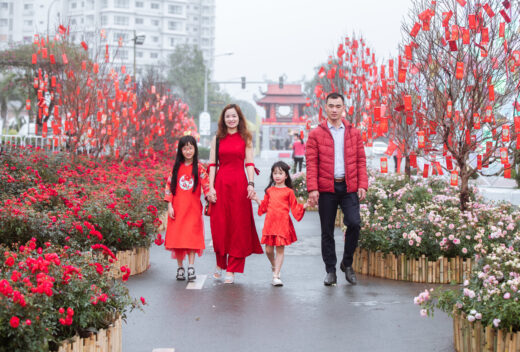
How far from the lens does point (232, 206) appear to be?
7789 mm

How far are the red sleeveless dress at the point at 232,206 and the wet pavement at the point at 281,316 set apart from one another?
0.44 meters

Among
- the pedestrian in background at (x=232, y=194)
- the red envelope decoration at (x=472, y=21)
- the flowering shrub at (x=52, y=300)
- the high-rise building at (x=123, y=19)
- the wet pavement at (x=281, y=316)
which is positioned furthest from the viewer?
the high-rise building at (x=123, y=19)

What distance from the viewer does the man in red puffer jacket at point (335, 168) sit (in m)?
7.38

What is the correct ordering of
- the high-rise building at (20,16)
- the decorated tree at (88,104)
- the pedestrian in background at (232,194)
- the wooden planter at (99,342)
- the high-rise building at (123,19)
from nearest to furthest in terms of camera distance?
the wooden planter at (99,342) → the pedestrian in background at (232,194) → the decorated tree at (88,104) → the high-rise building at (20,16) → the high-rise building at (123,19)

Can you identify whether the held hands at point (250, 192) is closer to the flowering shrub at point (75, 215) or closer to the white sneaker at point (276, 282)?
the white sneaker at point (276, 282)

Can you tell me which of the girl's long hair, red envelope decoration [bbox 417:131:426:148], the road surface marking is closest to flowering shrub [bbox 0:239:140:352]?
the road surface marking

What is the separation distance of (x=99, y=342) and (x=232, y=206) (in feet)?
11.5

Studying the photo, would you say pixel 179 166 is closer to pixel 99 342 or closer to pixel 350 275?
pixel 350 275

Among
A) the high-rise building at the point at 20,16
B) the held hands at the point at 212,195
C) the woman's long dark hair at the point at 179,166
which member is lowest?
the held hands at the point at 212,195

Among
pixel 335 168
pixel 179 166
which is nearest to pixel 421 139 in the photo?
pixel 335 168

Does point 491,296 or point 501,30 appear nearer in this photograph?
point 491,296

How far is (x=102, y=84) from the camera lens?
18.1 meters

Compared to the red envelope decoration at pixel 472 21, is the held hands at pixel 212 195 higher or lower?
lower

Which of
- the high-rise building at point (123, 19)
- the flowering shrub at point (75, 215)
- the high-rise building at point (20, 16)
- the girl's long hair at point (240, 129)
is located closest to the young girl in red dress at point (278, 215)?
the girl's long hair at point (240, 129)
